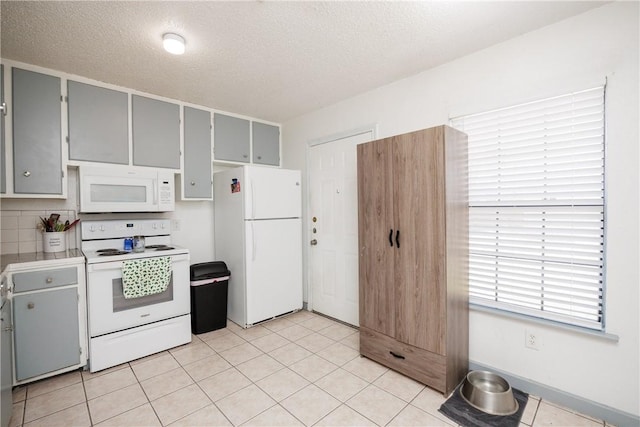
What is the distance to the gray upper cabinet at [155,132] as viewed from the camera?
295 centimetres

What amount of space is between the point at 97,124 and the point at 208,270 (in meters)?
1.72

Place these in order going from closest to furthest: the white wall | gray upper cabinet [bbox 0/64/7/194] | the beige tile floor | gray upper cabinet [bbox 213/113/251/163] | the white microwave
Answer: the white wall
the beige tile floor
gray upper cabinet [bbox 0/64/7/194]
the white microwave
gray upper cabinet [bbox 213/113/251/163]

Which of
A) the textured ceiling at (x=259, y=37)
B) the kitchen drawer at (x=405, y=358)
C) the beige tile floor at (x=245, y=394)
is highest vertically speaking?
the textured ceiling at (x=259, y=37)

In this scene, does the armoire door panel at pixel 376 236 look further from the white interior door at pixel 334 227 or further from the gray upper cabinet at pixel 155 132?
the gray upper cabinet at pixel 155 132

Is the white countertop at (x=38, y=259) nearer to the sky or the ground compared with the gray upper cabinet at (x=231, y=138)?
nearer to the ground

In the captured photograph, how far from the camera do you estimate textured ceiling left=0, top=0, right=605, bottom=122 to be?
1.79m

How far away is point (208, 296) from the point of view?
3193 mm

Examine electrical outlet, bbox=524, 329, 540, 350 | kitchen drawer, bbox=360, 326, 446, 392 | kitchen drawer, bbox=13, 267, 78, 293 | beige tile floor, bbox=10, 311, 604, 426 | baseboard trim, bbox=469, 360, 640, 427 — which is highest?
kitchen drawer, bbox=13, 267, 78, 293

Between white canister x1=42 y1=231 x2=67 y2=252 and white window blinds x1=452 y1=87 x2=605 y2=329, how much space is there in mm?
3493

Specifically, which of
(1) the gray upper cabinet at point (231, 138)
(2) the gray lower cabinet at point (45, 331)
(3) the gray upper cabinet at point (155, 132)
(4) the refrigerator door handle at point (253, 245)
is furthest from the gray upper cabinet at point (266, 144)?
(2) the gray lower cabinet at point (45, 331)

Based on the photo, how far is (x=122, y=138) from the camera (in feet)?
Answer: 9.35

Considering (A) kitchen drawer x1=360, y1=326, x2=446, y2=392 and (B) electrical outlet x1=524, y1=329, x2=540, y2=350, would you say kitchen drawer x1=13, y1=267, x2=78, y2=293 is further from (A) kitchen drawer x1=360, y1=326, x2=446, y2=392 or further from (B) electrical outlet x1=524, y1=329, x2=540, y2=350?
(B) electrical outlet x1=524, y1=329, x2=540, y2=350

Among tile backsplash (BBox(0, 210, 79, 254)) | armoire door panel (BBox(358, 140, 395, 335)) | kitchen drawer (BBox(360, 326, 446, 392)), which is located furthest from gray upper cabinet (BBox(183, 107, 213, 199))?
kitchen drawer (BBox(360, 326, 446, 392))

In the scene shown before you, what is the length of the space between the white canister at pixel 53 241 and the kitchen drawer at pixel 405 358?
275cm
